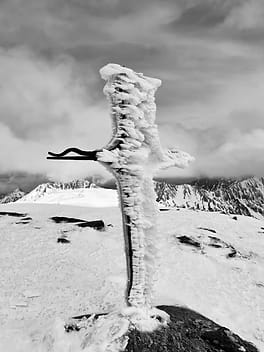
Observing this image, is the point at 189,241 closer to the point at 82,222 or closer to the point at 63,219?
the point at 82,222

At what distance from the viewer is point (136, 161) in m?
12.3

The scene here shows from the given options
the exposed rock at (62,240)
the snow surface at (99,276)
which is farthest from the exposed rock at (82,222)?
the exposed rock at (62,240)

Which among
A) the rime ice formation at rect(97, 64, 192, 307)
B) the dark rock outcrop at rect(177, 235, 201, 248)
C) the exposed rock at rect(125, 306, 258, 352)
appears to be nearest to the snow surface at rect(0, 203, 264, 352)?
the dark rock outcrop at rect(177, 235, 201, 248)

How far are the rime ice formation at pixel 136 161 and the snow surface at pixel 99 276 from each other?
4.27 feet

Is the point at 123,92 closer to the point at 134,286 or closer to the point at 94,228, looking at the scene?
the point at 134,286

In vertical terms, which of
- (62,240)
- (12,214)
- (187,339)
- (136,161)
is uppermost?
(136,161)

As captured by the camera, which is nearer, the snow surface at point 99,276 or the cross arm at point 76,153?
the cross arm at point 76,153

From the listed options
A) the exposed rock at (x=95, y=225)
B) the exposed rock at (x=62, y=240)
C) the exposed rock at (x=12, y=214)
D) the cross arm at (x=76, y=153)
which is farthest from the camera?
the exposed rock at (x=12, y=214)

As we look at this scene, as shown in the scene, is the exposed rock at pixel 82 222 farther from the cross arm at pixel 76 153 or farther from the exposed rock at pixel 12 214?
the cross arm at pixel 76 153

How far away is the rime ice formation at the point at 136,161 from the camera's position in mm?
11789

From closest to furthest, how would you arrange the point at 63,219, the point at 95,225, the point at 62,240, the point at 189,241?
the point at 62,240 → the point at 189,241 → the point at 95,225 → the point at 63,219

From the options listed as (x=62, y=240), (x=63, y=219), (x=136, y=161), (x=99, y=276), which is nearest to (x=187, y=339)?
(x=136, y=161)

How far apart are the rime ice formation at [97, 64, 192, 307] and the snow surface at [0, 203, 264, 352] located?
1300mm

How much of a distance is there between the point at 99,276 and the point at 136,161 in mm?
10355
